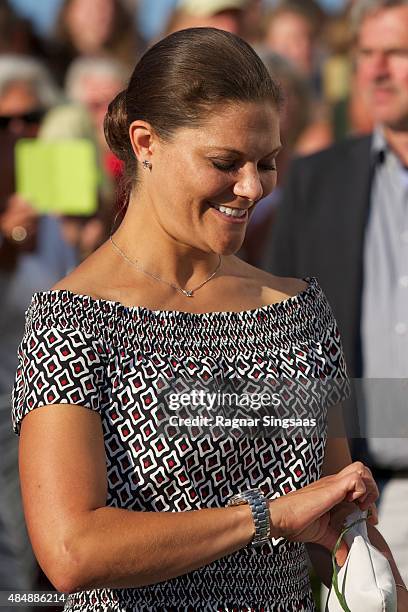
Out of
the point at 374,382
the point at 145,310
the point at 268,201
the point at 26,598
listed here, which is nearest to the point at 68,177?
the point at 268,201

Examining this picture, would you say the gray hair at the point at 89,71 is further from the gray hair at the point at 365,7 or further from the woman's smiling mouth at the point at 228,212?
the woman's smiling mouth at the point at 228,212

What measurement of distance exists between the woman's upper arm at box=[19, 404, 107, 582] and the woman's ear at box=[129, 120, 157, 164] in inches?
18.5

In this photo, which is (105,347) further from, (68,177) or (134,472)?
(68,177)

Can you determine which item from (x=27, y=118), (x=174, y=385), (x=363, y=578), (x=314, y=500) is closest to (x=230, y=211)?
(x=174, y=385)

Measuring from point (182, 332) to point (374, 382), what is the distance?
2.34 ft

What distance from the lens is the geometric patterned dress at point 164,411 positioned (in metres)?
1.75

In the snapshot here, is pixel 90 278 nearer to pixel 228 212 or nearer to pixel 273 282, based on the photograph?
pixel 228 212

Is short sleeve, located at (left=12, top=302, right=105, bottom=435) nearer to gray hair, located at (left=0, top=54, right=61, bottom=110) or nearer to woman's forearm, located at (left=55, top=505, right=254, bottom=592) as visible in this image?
woman's forearm, located at (left=55, top=505, right=254, bottom=592)

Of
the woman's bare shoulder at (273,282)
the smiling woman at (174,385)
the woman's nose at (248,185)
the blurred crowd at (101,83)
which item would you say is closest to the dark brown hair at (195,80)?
the smiling woman at (174,385)

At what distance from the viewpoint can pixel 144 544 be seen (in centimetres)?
166

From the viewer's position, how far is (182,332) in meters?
1.86

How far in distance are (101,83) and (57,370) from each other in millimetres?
2329

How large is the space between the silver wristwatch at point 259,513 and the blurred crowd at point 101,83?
1.91m

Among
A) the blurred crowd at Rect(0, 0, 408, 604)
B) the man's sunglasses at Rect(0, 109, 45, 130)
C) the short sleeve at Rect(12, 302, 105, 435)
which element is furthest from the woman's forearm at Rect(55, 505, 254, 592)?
the man's sunglasses at Rect(0, 109, 45, 130)
